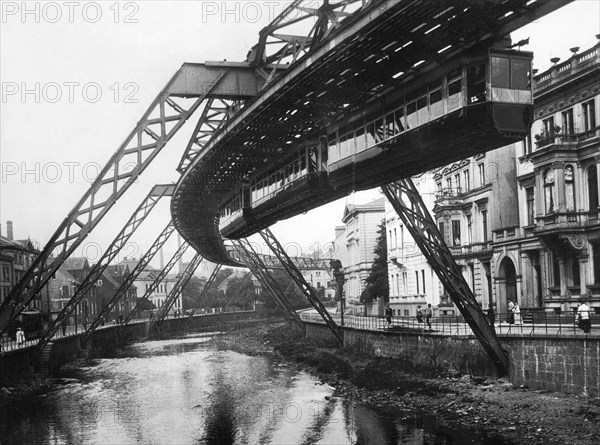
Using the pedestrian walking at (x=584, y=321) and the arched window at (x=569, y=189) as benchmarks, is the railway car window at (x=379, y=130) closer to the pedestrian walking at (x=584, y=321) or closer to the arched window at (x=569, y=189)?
the pedestrian walking at (x=584, y=321)

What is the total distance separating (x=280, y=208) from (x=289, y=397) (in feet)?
22.7

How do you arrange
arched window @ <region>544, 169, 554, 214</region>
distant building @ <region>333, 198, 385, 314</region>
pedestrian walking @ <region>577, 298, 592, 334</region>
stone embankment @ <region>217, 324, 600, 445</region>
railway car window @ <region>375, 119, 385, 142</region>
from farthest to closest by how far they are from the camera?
distant building @ <region>333, 198, 385, 314</region> → arched window @ <region>544, 169, 554, 214</region> → pedestrian walking @ <region>577, 298, 592, 334</region> → stone embankment @ <region>217, 324, 600, 445</region> → railway car window @ <region>375, 119, 385, 142</region>

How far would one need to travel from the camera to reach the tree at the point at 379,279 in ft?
211

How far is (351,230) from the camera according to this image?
83.1 metres

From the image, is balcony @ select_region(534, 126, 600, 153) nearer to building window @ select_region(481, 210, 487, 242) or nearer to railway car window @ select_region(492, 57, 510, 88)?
building window @ select_region(481, 210, 487, 242)

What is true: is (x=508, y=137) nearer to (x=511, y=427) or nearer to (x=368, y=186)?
(x=368, y=186)

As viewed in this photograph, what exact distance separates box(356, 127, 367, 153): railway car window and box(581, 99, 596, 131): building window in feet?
51.8

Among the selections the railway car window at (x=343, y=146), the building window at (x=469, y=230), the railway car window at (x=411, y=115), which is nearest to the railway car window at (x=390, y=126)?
the railway car window at (x=411, y=115)

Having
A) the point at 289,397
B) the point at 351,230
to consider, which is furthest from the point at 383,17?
the point at 351,230

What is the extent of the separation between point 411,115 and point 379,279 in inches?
1962

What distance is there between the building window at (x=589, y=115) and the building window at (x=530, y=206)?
553 cm

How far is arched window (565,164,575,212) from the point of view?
31280 mm

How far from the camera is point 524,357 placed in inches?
908

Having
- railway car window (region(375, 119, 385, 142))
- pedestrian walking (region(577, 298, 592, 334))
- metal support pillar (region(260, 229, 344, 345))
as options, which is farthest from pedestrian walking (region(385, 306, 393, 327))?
railway car window (region(375, 119, 385, 142))
